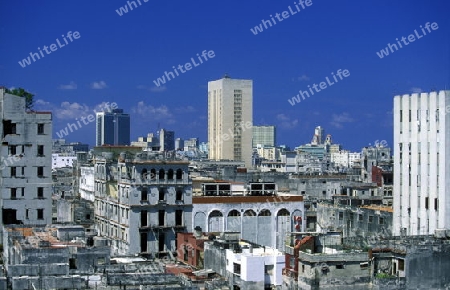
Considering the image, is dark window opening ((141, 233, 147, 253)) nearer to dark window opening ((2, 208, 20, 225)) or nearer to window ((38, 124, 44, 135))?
dark window opening ((2, 208, 20, 225))

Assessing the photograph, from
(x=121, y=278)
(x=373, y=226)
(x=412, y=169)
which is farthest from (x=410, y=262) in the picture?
(x=373, y=226)

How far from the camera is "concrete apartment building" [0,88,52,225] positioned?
67.6m

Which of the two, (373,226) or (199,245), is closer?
Answer: (199,245)

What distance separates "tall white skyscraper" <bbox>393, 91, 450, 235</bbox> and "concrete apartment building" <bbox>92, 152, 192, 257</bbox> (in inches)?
857

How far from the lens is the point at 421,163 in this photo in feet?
245

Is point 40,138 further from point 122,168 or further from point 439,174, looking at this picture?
point 439,174

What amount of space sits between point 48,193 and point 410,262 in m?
32.4

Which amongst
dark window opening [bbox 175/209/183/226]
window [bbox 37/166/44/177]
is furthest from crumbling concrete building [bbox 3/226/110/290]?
dark window opening [bbox 175/209/183/226]

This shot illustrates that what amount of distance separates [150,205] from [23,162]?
16661 millimetres

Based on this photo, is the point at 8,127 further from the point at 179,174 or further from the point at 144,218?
the point at 179,174

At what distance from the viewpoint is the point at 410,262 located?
53.0m

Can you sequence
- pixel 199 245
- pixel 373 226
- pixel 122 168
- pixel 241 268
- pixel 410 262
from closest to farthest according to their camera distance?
pixel 410 262, pixel 241 268, pixel 199 245, pixel 122 168, pixel 373 226

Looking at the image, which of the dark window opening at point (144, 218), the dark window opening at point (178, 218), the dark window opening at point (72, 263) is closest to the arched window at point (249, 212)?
the dark window opening at point (178, 218)

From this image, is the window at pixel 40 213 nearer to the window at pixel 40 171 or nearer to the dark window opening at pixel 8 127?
the window at pixel 40 171
